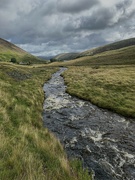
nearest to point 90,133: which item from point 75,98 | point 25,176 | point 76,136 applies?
point 76,136

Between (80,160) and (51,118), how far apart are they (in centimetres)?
836

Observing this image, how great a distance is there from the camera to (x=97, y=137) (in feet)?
45.5

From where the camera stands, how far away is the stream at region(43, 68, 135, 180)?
10.0 m

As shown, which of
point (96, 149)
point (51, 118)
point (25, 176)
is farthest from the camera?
point (51, 118)

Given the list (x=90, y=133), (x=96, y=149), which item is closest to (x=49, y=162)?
(x=96, y=149)

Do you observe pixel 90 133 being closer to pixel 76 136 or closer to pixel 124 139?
pixel 76 136

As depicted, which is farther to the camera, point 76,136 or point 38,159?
point 76,136

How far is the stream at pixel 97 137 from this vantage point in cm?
1000

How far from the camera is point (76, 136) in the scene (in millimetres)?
14023

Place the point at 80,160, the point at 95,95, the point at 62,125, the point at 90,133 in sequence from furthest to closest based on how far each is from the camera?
the point at 95,95, the point at 62,125, the point at 90,133, the point at 80,160

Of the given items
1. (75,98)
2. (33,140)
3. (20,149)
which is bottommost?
(75,98)

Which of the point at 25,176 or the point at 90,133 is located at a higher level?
the point at 25,176

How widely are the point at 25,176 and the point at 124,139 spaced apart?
30.0 ft

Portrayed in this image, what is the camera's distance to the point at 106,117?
1909 centimetres
